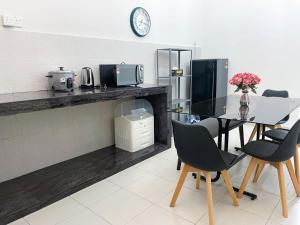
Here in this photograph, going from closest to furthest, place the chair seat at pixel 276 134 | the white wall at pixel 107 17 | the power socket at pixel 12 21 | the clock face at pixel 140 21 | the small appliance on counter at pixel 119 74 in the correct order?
the power socket at pixel 12 21 < the white wall at pixel 107 17 < the chair seat at pixel 276 134 < the small appliance on counter at pixel 119 74 < the clock face at pixel 140 21

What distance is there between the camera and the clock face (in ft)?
11.1

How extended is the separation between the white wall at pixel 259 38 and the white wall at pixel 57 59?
179 cm

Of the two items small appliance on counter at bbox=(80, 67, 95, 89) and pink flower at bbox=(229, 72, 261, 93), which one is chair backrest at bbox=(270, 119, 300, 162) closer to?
pink flower at bbox=(229, 72, 261, 93)

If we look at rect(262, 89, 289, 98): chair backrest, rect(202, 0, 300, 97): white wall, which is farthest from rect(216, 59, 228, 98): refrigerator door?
rect(262, 89, 289, 98): chair backrest

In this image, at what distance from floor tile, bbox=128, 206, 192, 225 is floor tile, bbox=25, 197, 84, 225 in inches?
21.6

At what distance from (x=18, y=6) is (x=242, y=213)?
2.81 m

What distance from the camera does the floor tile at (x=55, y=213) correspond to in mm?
1876

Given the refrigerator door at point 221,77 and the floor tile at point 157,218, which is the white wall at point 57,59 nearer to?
the floor tile at point 157,218

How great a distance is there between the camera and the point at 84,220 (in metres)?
1.88

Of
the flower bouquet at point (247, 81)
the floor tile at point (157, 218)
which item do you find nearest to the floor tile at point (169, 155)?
the floor tile at point (157, 218)

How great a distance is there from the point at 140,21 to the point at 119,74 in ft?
3.80

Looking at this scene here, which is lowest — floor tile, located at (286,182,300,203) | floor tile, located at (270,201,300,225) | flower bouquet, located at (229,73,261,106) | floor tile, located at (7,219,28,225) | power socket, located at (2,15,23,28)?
floor tile, located at (7,219,28,225)

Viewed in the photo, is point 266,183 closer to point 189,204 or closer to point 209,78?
point 189,204

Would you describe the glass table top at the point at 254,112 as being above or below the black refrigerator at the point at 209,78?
below
